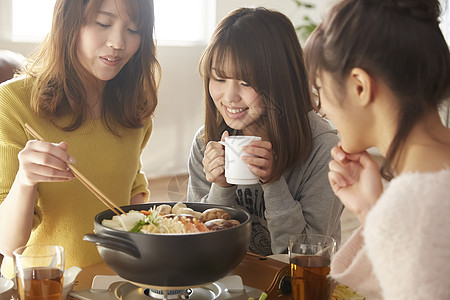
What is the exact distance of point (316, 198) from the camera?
66.3 inches

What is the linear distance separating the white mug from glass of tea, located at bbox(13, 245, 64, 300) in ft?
1.90

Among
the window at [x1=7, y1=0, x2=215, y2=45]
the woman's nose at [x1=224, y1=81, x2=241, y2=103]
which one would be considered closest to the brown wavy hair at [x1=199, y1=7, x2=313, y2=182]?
the woman's nose at [x1=224, y1=81, x2=241, y2=103]

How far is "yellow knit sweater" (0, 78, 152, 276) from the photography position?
155 centimetres

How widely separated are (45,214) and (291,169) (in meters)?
0.77

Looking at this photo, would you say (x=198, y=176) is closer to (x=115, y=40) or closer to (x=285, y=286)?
(x=115, y=40)

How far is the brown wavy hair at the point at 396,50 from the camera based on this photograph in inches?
38.5

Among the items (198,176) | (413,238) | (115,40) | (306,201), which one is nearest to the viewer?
(413,238)

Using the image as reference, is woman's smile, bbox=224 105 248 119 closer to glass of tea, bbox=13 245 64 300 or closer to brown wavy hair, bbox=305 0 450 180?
brown wavy hair, bbox=305 0 450 180

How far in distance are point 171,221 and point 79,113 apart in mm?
750

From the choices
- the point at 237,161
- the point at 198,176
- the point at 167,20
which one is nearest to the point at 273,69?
the point at 237,161

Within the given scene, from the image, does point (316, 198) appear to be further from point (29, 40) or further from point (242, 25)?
point (29, 40)

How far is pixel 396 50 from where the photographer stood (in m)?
→ 0.98

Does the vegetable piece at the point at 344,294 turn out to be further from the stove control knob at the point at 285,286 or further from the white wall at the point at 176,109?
the white wall at the point at 176,109

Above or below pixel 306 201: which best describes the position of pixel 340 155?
above
